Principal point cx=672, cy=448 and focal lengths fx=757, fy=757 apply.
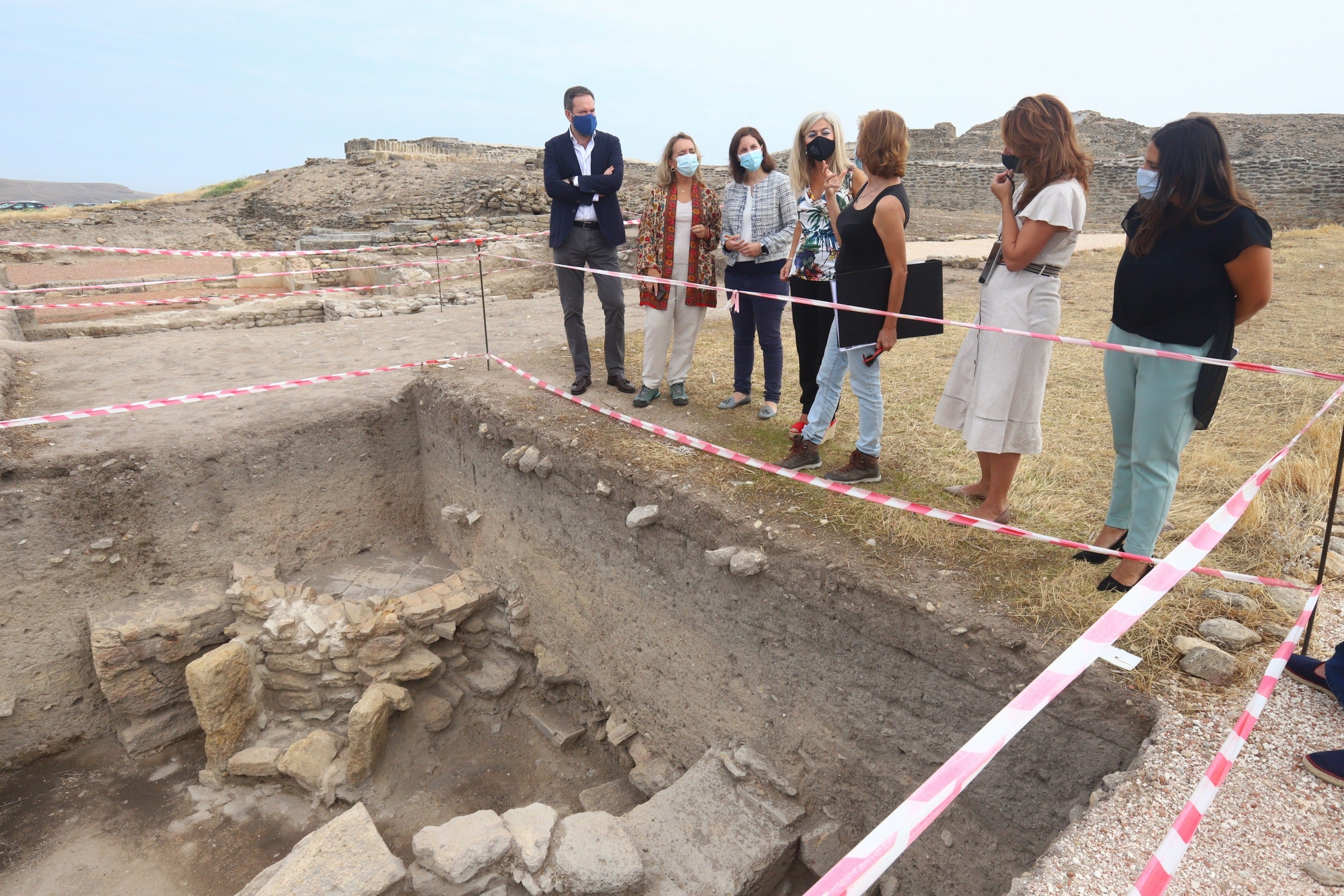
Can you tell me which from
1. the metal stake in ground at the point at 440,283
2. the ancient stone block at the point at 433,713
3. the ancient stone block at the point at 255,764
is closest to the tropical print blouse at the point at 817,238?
the ancient stone block at the point at 433,713

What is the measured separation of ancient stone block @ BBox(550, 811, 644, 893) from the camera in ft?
10.4

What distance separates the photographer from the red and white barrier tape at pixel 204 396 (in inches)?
187

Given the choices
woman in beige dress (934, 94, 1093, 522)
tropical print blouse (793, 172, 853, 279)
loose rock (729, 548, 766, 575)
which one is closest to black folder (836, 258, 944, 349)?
woman in beige dress (934, 94, 1093, 522)

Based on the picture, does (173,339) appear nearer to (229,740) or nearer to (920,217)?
(229,740)

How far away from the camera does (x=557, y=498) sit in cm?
470

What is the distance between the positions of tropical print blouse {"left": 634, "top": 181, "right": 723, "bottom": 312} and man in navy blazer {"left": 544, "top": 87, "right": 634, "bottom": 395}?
0.38 meters

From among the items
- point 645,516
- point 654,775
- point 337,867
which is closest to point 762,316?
point 645,516

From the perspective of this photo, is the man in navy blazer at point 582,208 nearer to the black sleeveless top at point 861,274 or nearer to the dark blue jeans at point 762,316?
the dark blue jeans at point 762,316

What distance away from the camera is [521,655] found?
5.28 metres

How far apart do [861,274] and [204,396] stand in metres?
4.32

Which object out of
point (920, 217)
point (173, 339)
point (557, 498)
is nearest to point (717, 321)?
point (557, 498)

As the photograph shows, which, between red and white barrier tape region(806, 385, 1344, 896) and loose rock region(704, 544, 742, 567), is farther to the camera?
loose rock region(704, 544, 742, 567)

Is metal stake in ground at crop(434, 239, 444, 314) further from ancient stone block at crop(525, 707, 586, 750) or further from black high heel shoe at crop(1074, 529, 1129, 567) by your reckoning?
black high heel shoe at crop(1074, 529, 1129, 567)

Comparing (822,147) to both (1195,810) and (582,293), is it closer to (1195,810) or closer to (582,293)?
(582,293)
